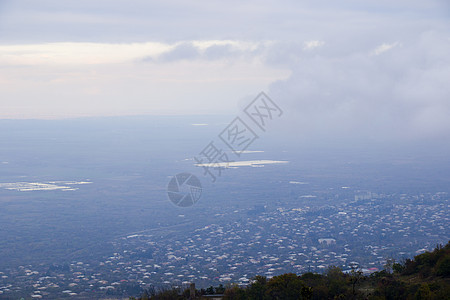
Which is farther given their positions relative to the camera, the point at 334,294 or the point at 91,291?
the point at 91,291

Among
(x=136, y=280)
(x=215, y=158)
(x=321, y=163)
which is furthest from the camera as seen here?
(x=215, y=158)

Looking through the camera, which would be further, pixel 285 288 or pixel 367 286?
pixel 367 286

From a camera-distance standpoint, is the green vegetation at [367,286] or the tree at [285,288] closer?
the green vegetation at [367,286]

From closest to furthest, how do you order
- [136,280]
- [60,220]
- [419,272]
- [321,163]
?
[419,272] → [136,280] → [60,220] → [321,163]

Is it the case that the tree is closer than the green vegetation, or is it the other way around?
the green vegetation

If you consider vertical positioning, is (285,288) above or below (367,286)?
above

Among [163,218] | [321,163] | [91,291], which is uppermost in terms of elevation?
[321,163]

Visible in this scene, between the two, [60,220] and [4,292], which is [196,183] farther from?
[4,292]

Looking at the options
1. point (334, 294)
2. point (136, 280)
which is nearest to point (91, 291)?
point (136, 280)
